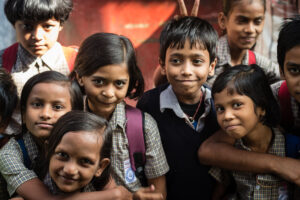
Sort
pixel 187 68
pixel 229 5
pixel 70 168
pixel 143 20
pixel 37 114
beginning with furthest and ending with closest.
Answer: pixel 143 20 < pixel 229 5 < pixel 187 68 < pixel 37 114 < pixel 70 168

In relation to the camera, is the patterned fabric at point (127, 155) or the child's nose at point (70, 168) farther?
the patterned fabric at point (127, 155)

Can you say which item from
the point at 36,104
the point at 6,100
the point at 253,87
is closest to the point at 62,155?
the point at 36,104

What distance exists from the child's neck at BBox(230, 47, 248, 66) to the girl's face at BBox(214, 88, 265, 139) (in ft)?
3.33

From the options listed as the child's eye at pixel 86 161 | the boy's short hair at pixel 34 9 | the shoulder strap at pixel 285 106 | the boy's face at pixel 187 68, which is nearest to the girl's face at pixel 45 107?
the child's eye at pixel 86 161

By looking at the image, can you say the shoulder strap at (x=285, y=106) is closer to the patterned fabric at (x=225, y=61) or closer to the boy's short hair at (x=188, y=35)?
the boy's short hair at (x=188, y=35)

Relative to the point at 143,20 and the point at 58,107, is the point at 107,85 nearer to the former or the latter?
the point at 58,107

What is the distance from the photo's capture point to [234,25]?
11.3ft

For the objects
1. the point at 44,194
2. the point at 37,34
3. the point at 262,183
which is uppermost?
the point at 37,34

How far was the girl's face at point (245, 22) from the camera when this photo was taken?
3.38m

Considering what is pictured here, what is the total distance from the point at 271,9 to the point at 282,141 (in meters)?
2.63

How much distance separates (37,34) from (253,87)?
159 centimetres

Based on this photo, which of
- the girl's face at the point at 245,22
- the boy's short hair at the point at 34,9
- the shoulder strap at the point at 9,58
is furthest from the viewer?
the girl's face at the point at 245,22

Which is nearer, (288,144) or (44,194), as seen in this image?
(44,194)

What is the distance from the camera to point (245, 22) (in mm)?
3430
